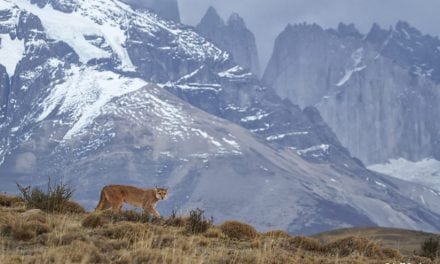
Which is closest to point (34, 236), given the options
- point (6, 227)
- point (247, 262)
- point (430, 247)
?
point (6, 227)

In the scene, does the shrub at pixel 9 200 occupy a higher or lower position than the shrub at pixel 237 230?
higher

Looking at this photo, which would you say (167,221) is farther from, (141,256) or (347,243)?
(141,256)

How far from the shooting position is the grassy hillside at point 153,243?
16.6m

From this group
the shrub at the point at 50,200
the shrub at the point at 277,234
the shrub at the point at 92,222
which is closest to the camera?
the shrub at the point at 92,222

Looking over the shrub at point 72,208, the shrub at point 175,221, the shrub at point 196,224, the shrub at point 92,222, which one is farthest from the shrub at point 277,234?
the shrub at point 72,208

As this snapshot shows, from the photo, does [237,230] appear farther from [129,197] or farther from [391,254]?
[129,197]

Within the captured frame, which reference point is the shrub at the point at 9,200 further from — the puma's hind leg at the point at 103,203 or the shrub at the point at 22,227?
the shrub at the point at 22,227

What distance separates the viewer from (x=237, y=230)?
80.8 ft

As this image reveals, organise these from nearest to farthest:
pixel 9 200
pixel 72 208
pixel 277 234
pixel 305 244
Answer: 1. pixel 305 244
2. pixel 277 234
3. pixel 72 208
4. pixel 9 200

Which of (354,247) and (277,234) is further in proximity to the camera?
(277,234)

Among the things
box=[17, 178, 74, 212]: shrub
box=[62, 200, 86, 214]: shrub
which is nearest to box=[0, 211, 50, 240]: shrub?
box=[17, 178, 74, 212]: shrub

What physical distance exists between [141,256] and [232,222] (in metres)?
8.92

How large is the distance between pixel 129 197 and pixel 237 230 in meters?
5.03

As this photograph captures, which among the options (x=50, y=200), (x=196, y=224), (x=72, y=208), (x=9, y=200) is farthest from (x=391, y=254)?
(x=9, y=200)
